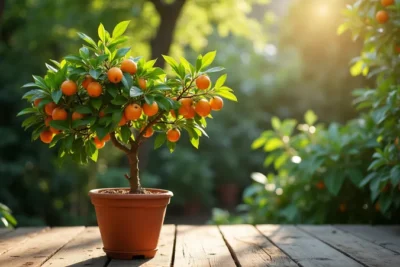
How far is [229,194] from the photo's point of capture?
10.9 meters

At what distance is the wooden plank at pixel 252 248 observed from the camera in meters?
2.13

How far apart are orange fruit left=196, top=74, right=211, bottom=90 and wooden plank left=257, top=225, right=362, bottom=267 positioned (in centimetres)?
77

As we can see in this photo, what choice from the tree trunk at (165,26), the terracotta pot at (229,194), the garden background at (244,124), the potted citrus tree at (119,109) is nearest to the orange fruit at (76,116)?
the potted citrus tree at (119,109)

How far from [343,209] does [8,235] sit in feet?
7.53

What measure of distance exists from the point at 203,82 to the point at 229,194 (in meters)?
8.94

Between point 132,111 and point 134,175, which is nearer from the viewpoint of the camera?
point 132,111

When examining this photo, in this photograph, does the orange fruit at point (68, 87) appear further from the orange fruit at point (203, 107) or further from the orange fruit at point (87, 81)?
the orange fruit at point (203, 107)

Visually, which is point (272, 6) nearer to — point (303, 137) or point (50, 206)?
point (50, 206)

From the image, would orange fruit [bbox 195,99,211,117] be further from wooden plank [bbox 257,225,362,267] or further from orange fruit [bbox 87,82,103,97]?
wooden plank [bbox 257,225,362,267]

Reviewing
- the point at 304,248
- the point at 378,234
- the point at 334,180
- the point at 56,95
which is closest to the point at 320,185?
the point at 334,180

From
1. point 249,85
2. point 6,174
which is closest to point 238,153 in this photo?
point 249,85

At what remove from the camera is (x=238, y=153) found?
10.9m

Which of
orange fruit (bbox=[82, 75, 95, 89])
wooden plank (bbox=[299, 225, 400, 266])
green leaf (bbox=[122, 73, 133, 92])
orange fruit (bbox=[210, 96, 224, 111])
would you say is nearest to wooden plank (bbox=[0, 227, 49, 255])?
orange fruit (bbox=[82, 75, 95, 89])

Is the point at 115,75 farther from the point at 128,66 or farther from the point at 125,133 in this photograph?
the point at 125,133
